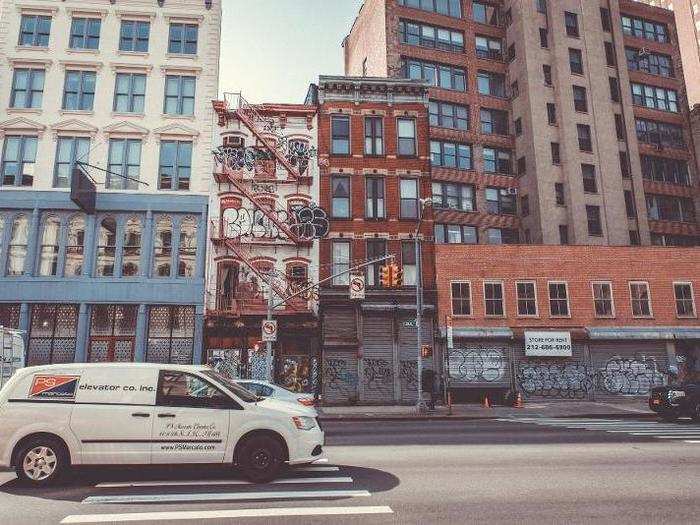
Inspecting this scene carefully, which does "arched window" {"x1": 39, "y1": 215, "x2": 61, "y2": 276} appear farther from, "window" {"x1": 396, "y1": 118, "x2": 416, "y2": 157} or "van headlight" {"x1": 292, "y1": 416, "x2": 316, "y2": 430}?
"van headlight" {"x1": 292, "y1": 416, "x2": 316, "y2": 430}

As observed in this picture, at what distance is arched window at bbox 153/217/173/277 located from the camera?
27.9 m

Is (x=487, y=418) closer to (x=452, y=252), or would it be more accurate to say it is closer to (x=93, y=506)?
(x=452, y=252)

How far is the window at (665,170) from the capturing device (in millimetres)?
43500

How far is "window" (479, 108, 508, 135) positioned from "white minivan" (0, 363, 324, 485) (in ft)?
119

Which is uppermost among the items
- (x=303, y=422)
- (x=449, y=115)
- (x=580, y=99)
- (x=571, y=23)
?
(x=571, y=23)

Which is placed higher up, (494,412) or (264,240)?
(264,240)

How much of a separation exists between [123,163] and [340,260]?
43.6 ft

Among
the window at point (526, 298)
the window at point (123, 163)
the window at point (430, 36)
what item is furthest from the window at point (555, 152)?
the window at point (123, 163)

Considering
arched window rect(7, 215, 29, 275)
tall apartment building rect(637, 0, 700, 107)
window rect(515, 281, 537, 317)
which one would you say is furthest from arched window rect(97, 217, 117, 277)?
tall apartment building rect(637, 0, 700, 107)

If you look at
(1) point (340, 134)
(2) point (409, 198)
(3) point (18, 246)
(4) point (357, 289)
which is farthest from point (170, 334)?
(2) point (409, 198)

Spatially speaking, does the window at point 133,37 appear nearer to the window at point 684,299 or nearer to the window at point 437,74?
the window at point 437,74

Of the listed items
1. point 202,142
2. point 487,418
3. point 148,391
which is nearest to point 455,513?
point 148,391

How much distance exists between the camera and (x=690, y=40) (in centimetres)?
6894

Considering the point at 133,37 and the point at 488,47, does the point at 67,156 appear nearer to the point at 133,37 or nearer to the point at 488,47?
the point at 133,37
